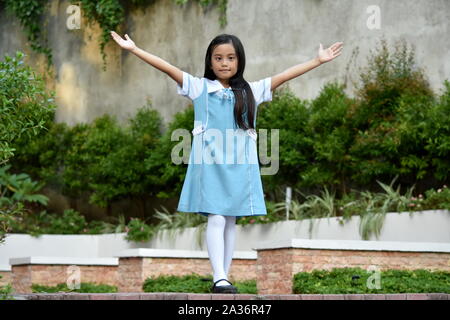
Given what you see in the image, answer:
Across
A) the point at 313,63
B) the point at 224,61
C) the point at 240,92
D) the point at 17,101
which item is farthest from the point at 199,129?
the point at 17,101

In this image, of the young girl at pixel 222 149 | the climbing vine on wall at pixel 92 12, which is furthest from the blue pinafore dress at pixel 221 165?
the climbing vine on wall at pixel 92 12

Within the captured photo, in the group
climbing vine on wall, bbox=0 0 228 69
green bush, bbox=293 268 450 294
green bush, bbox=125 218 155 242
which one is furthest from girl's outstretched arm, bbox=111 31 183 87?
climbing vine on wall, bbox=0 0 228 69

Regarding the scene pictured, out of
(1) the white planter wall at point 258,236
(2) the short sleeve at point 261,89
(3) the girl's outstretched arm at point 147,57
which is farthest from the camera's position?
(1) the white planter wall at point 258,236

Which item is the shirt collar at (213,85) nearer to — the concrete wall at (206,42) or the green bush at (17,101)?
the green bush at (17,101)

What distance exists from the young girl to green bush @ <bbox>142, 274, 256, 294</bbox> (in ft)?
7.25

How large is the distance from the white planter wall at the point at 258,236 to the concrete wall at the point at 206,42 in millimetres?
2079

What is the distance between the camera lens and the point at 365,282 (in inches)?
250

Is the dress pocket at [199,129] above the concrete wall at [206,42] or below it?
below

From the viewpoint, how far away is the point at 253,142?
5020 mm

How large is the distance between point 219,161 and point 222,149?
78 mm

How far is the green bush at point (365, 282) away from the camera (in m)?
6.16

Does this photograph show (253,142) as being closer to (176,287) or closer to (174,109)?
(176,287)

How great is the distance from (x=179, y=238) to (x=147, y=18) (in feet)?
15.4

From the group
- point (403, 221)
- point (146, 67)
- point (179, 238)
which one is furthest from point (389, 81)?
point (146, 67)
